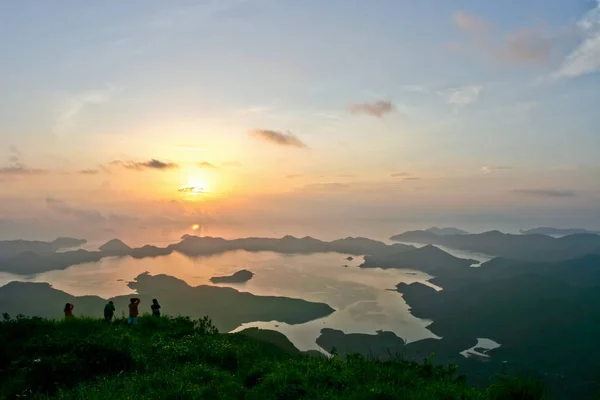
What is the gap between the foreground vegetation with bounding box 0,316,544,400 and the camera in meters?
10.3

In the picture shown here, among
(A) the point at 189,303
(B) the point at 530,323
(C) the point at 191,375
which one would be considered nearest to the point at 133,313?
(C) the point at 191,375

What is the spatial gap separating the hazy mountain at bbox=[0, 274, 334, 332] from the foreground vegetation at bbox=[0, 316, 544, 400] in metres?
124

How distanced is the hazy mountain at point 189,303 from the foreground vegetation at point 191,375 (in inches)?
4873

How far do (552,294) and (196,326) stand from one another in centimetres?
21153

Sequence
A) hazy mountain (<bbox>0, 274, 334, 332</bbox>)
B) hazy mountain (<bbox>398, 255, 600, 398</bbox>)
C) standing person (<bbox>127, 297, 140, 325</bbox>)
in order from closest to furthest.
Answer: standing person (<bbox>127, 297, 140, 325</bbox>), hazy mountain (<bbox>398, 255, 600, 398</bbox>), hazy mountain (<bbox>0, 274, 334, 332</bbox>)

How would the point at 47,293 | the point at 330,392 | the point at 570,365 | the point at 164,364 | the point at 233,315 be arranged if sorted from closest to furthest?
the point at 330,392 → the point at 164,364 → the point at 570,365 → the point at 233,315 → the point at 47,293

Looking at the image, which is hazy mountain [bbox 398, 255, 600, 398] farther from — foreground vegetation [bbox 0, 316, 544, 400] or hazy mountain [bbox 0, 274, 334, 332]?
foreground vegetation [bbox 0, 316, 544, 400]

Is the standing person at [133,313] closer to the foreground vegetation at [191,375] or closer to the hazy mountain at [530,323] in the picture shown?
the foreground vegetation at [191,375]

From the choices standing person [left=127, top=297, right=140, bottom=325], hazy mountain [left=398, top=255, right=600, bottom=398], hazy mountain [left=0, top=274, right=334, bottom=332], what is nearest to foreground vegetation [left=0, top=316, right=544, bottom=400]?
standing person [left=127, top=297, right=140, bottom=325]

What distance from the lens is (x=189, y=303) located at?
16100 centimetres

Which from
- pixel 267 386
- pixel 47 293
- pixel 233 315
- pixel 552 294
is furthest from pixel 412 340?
pixel 47 293

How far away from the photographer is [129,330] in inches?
774

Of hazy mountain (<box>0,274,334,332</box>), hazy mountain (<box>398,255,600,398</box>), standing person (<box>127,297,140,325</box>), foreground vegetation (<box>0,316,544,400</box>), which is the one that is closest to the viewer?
foreground vegetation (<box>0,316,544,400</box>)

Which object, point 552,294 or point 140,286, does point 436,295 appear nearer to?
point 552,294
